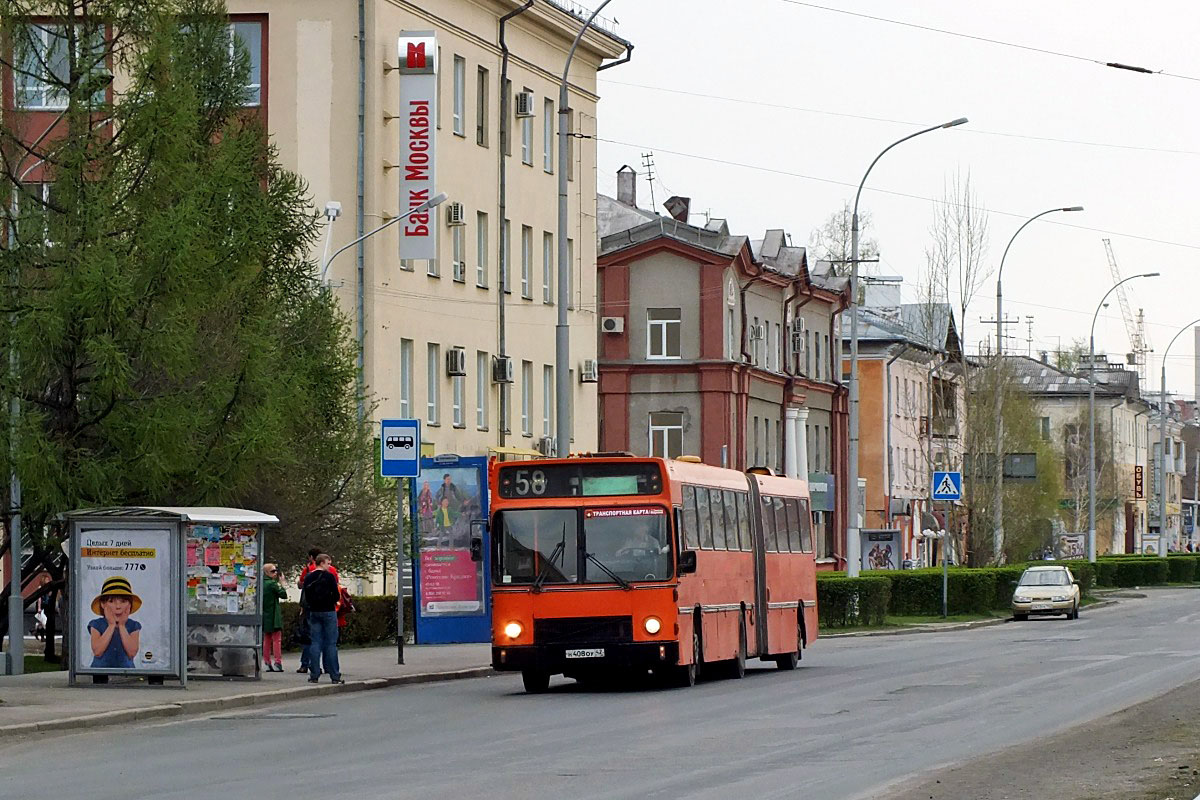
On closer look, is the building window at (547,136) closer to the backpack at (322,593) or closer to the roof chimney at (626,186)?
the roof chimney at (626,186)

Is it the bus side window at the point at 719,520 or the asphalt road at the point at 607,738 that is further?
the bus side window at the point at 719,520

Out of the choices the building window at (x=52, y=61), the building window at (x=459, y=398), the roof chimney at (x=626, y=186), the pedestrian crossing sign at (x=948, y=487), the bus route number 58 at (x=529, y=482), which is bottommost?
the bus route number 58 at (x=529, y=482)

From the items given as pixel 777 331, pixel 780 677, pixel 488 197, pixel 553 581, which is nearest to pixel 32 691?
pixel 553 581

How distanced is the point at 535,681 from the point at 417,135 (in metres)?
22.8

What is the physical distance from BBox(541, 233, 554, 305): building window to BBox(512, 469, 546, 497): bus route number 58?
3131 centimetres

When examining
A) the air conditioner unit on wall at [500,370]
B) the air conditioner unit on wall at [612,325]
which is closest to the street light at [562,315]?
the air conditioner unit on wall at [500,370]

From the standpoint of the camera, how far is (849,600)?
164 ft

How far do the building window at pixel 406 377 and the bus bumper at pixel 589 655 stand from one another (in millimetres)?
23608

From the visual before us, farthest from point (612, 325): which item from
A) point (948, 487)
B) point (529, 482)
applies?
point (529, 482)

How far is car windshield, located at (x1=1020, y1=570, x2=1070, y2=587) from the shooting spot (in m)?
57.0

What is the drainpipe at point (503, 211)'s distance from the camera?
54.7 meters

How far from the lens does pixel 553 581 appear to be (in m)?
26.8

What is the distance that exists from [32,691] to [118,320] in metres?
4.57

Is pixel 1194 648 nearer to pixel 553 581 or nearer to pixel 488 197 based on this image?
pixel 553 581
